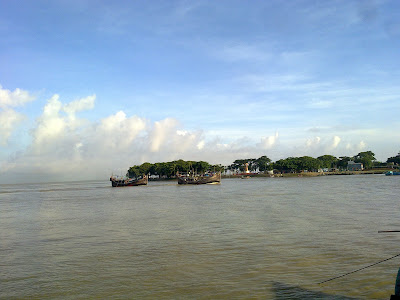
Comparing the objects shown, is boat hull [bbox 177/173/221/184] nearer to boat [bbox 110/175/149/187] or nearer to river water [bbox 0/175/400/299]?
boat [bbox 110/175/149/187]

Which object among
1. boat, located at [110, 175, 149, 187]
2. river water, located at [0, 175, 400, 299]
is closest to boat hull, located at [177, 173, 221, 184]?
boat, located at [110, 175, 149, 187]

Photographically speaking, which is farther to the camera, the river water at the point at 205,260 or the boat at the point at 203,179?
the boat at the point at 203,179

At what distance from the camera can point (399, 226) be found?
2097cm

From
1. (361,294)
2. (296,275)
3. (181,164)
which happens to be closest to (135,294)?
(296,275)

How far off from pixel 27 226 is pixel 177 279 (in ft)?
63.9

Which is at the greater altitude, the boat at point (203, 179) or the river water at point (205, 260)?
the boat at point (203, 179)

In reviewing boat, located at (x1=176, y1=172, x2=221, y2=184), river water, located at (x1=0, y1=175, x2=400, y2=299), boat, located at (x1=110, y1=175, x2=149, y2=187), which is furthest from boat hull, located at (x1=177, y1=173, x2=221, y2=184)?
river water, located at (x1=0, y1=175, x2=400, y2=299)

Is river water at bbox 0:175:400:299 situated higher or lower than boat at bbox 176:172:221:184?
lower

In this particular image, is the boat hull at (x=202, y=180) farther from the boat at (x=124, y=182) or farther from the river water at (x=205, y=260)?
the river water at (x=205, y=260)

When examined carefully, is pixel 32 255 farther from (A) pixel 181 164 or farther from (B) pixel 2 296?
(A) pixel 181 164

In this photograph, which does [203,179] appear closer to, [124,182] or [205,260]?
[124,182]

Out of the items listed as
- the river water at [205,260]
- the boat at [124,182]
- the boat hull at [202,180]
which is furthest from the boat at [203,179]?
the river water at [205,260]

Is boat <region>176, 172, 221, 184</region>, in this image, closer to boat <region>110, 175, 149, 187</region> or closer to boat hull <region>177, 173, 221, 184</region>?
boat hull <region>177, 173, 221, 184</region>

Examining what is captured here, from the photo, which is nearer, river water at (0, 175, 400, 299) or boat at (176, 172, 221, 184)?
river water at (0, 175, 400, 299)
